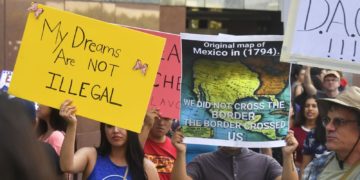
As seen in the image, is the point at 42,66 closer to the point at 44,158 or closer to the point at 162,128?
the point at 162,128

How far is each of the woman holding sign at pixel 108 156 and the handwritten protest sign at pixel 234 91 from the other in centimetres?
33

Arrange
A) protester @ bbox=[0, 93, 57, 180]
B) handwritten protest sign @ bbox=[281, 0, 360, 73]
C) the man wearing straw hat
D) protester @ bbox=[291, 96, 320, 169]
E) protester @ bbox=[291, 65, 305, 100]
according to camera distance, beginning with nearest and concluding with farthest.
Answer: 1. protester @ bbox=[0, 93, 57, 180]
2. the man wearing straw hat
3. handwritten protest sign @ bbox=[281, 0, 360, 73]
4. protester @ bbox=[291, 96, 320, 169]
5. protester @ bbox=[291, 65, 305, 100]

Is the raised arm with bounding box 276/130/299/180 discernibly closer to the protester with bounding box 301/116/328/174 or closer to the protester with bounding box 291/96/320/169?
the protester with bounding box 301/116/328/174

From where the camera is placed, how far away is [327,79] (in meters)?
8.64

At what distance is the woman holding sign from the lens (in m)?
4.07

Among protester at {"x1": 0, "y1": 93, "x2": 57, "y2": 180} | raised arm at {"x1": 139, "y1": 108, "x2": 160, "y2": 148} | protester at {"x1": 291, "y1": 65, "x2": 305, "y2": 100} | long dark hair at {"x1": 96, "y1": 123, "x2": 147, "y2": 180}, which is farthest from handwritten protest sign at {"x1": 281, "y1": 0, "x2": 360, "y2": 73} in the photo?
protester at {"x1": 291, "y1": 65, "x2": 305, "y2": 100}

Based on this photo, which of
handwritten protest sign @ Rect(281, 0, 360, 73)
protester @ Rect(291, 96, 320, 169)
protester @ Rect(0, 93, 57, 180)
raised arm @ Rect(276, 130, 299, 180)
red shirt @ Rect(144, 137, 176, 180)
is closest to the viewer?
protester @ Rect(0, 93, 57, 180)

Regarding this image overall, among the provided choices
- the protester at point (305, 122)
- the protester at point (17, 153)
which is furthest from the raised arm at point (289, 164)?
the protester at point (17, 153)

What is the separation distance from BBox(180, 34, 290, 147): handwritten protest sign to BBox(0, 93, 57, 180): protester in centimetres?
300

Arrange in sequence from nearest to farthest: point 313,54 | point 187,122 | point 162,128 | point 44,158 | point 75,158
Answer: point 44,158 → point 313,54 → point 75,158 → point 187,122 → point 162,128

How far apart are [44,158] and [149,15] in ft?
31.5

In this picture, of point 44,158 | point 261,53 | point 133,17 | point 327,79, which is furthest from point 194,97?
point 133,17

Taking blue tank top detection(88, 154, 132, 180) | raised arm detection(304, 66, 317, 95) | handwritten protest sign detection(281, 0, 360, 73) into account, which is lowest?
blue tank top detection(88, 154, 132, 180)

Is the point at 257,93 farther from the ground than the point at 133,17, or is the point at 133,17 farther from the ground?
the point at 133,17
